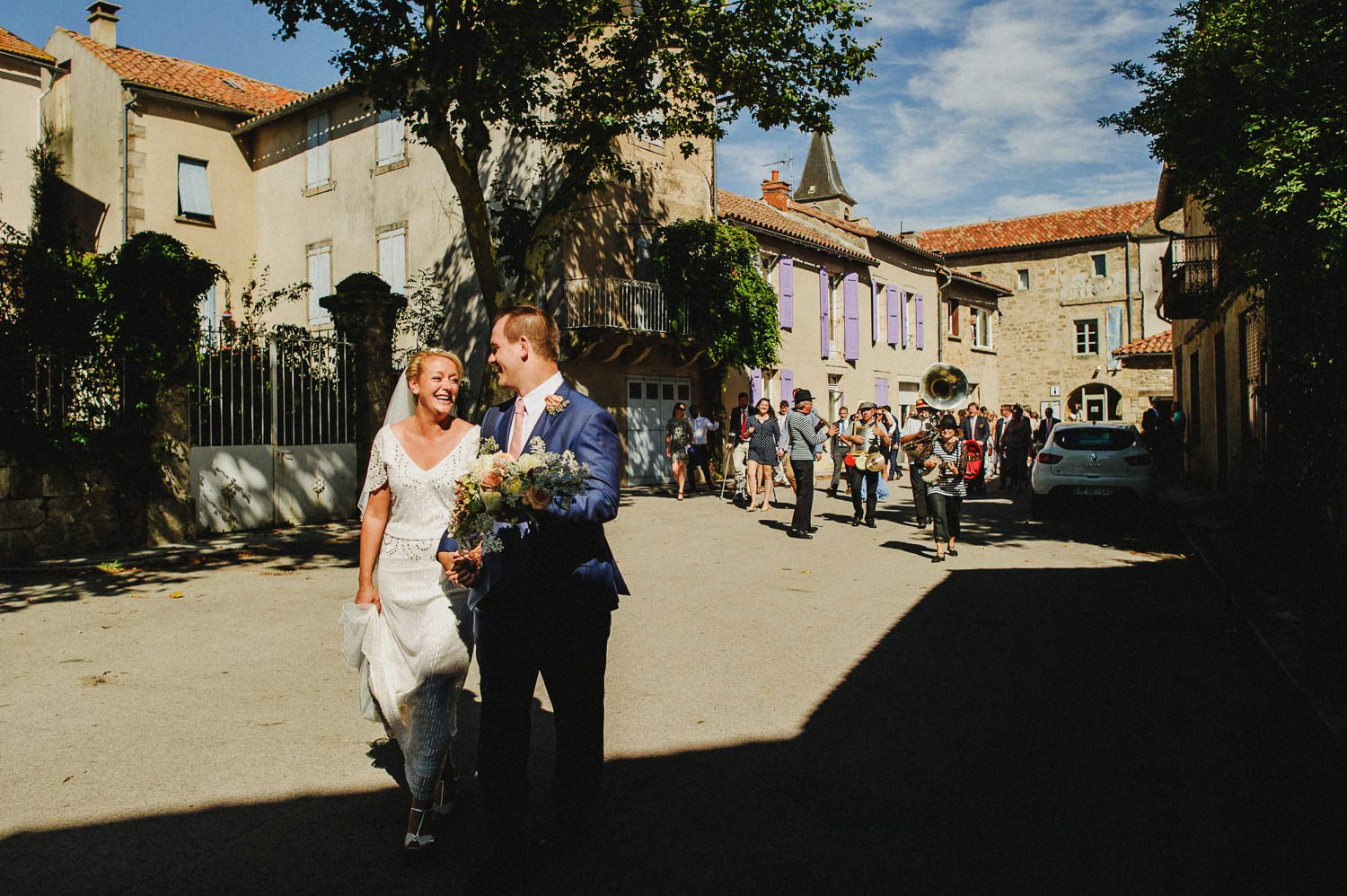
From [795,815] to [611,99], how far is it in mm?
12259

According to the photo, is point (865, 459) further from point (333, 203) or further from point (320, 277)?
point (320, 277)

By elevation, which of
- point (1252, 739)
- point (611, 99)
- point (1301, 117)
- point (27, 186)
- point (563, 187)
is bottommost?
point (1252, 739)

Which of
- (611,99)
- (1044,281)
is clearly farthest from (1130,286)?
(611,99)

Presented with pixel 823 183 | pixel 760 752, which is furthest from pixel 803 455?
pixel 823 183

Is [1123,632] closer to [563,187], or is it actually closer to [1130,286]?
[563,187]

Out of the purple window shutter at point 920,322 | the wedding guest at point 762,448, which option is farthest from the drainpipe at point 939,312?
the wedding guest at point 762,448

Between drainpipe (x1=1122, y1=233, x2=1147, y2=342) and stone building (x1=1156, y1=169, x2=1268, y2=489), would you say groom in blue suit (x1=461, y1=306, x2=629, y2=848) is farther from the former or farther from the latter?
drainpipe (x1=1122, y1=233, x2=1147, y2=342)

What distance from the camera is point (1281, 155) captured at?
25.1 feet

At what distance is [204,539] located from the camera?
1202 cm

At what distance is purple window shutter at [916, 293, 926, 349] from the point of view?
35.1 metres

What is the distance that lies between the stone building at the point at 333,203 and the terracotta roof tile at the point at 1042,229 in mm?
28948

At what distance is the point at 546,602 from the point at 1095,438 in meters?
13.5

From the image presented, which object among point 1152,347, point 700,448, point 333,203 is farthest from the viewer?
point 1152,347

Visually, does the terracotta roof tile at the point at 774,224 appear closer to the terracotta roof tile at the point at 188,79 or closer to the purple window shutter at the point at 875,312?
the purple window shutter at the point at 875,312
